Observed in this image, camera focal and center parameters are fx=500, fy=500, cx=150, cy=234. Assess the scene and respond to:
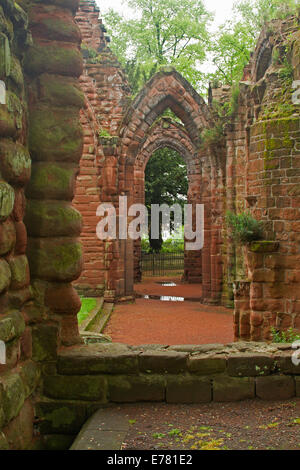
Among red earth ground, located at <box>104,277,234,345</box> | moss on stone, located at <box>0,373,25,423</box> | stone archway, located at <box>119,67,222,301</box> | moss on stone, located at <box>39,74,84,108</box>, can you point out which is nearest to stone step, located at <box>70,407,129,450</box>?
moss on stone, located at <box>0,373,25,423</box>

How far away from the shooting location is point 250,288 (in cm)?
877

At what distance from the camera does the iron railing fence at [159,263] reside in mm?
25406

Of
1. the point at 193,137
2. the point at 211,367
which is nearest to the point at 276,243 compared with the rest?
the point at 211,367

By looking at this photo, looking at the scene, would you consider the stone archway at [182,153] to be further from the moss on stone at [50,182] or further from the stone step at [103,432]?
the stone step at [103,432]

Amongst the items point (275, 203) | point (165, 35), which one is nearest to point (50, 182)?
point (275, 203)

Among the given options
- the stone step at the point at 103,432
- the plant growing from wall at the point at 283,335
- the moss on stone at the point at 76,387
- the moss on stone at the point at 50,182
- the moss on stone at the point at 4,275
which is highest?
the moss on stone at the point at 50,182

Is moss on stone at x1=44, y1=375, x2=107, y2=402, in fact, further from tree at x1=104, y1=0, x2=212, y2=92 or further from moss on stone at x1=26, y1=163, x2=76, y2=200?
tree at x1=104, y1=0, x2=212, y2=92

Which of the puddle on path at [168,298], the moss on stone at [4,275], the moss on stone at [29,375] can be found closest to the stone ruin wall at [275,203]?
the moss on stone at [29,375]

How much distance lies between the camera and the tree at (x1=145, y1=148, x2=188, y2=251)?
1062 inches

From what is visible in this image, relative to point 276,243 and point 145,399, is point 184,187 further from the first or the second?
point 145,399

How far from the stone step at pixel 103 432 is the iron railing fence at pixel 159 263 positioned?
2103 centimetres

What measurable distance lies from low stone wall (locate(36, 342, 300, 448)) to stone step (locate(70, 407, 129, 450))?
0.20 meters

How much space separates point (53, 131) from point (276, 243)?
5.20 metres

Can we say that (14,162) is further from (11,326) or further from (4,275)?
(11,326)
